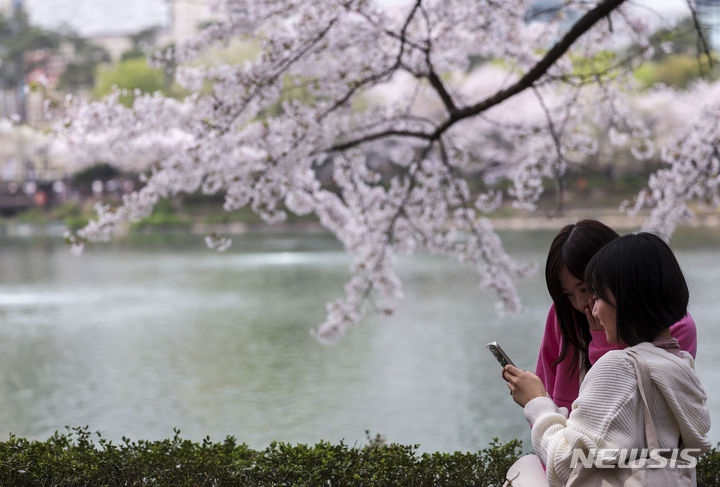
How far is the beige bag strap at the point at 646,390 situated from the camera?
4.75 ft

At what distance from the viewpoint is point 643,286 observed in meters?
1.52

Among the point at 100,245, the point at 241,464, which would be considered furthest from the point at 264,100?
the point at 100,245

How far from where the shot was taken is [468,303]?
1320 cm

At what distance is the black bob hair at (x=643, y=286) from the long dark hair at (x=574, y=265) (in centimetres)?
36

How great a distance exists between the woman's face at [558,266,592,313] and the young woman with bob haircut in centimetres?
35

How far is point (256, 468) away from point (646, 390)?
1.54m

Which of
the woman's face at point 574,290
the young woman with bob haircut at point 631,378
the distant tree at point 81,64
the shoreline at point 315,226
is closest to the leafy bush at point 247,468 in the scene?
the woman's face at point 574,290

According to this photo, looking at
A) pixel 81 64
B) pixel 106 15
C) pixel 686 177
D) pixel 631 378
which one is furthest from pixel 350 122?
pixel 106 15

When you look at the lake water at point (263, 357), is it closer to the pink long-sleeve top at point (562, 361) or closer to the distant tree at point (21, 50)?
the pink long-sleeve top at point (562, 361)

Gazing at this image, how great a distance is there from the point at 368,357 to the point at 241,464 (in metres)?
6.76

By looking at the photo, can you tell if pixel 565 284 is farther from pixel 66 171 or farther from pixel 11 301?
pixel 66 171

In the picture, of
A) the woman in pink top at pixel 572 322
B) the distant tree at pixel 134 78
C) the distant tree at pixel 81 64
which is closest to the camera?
the woman in pink top at pixel 572 322

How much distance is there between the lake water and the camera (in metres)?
6.95

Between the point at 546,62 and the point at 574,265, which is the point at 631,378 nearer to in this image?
the point at 574,265
